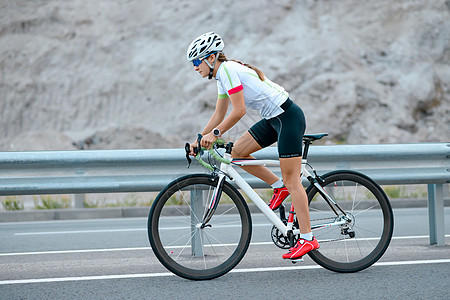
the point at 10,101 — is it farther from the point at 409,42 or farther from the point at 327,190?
the point at 327,190

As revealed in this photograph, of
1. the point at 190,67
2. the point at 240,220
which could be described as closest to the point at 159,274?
the point at 240,220

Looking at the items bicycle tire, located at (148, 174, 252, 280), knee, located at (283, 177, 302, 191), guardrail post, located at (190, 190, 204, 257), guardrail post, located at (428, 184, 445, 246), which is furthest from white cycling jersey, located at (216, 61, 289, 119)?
guardrail post, located at (428, 184, 445, 246)

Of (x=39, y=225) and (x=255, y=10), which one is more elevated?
(x=255, y=10)

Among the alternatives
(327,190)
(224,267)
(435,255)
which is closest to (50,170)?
(224,267)

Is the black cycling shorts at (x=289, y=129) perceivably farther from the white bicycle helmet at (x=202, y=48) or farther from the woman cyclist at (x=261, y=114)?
the white bicycle helmet at (x=202, y=48)

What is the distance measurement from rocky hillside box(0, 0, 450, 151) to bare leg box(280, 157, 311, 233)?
15.0 metres

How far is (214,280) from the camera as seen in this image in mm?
4992

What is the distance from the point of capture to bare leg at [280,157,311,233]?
16.6 feet

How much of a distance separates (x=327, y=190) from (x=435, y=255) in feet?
4.28

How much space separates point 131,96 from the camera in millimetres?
22062

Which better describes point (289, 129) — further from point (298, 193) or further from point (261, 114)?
point (298, 193)

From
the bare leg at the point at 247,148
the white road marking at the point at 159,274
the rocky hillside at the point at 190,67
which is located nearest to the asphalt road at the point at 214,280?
the white road marking at the point at 159,274

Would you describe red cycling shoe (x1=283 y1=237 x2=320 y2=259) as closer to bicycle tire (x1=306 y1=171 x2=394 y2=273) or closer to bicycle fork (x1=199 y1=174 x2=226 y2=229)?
bicycle tire (x1=306 y1=171 x2=394 y2=273)

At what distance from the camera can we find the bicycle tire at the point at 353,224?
17.2 ft
